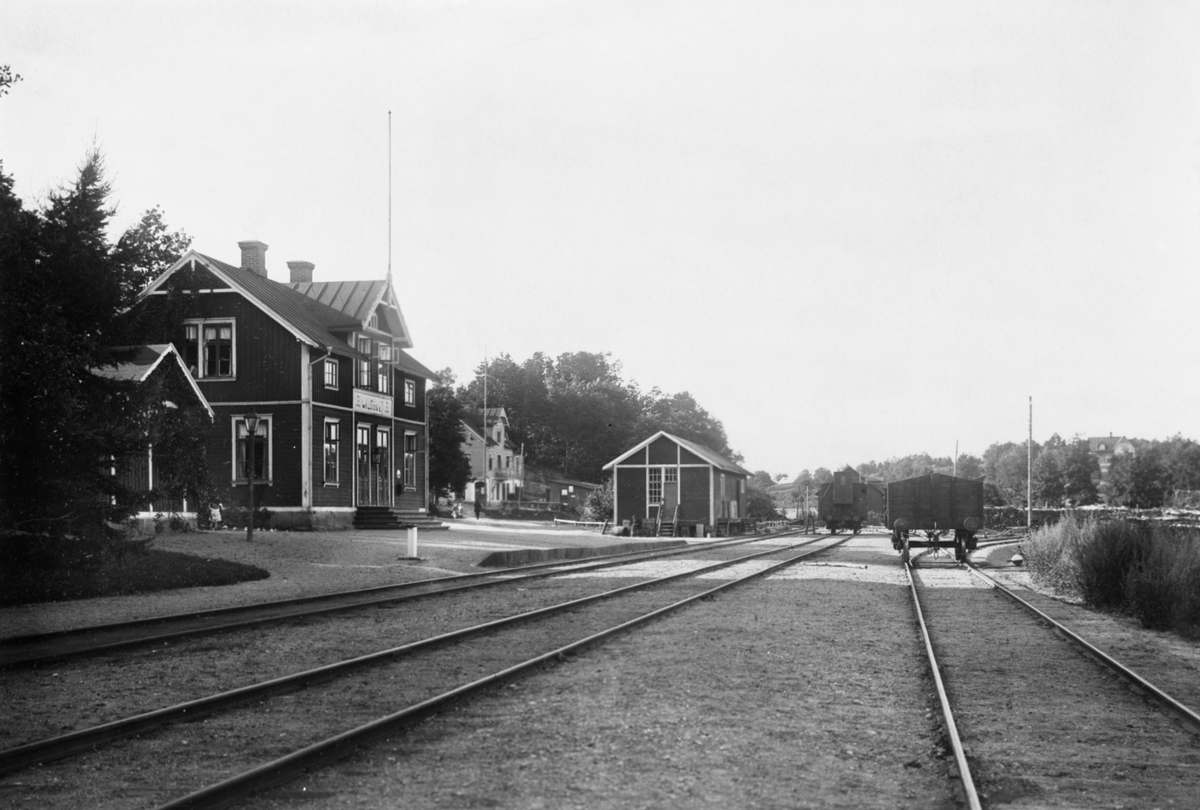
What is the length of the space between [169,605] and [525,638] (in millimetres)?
5446

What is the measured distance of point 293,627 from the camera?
1172 centimetres

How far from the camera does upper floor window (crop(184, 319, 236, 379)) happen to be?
33656 mm

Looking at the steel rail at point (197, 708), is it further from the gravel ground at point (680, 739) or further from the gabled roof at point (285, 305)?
the gabled roof at point (285, 305)

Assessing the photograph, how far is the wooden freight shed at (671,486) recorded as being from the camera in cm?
5069

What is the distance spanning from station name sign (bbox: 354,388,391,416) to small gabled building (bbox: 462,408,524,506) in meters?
40.0

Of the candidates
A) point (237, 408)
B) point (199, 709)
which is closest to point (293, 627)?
point (199, 709)

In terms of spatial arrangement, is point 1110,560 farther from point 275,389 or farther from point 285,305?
point 285,305

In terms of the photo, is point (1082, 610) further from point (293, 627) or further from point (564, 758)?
point (564, 758)

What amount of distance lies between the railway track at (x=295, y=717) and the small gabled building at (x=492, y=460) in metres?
68.5

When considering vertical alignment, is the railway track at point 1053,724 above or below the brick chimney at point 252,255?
below

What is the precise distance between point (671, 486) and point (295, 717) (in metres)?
44.6

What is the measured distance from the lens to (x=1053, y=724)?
7.33 meters

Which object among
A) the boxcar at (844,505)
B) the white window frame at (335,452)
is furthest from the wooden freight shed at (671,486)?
the white window frame at (335,452)

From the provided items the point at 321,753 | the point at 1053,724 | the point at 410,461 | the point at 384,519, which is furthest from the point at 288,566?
the point at 410,461
